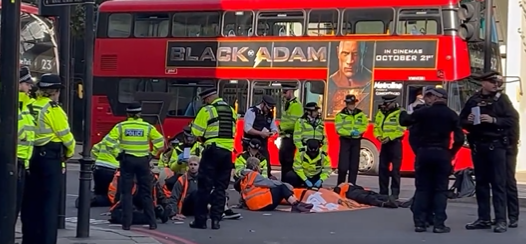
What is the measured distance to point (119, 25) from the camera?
946 inches

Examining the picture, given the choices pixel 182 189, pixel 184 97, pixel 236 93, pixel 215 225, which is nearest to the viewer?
pixel 215 225

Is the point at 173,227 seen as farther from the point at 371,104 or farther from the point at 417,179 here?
the point at 371,104

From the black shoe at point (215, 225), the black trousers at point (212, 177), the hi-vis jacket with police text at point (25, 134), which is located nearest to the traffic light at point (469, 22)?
the black shoe at point (215, 225)

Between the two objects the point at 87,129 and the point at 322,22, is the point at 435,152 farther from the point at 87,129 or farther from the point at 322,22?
the point at 322,22

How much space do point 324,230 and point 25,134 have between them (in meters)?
4.86

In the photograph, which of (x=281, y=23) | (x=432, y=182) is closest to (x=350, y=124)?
(x=432, y=182)

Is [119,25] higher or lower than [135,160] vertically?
higher

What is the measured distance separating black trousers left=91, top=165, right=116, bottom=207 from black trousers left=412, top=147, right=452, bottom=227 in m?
4.49

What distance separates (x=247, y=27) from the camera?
22219 millimetres

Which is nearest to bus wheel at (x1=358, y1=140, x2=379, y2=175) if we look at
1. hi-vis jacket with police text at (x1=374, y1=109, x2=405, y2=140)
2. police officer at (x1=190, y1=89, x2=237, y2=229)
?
hi-vis jacket with police text at (x1=374, y1=109, x2=405, y2=140)

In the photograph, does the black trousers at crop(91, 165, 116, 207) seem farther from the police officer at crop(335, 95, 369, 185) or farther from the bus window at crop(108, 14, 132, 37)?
the bus window at crop(108, 14, 132, 37)

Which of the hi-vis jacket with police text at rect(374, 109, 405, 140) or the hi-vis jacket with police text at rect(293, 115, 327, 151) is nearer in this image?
the hi-vis jacket with police text at rect(374, 109, 405, 140)

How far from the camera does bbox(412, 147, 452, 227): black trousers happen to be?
1123 centimetres

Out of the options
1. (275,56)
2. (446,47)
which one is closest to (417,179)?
(446,47)
